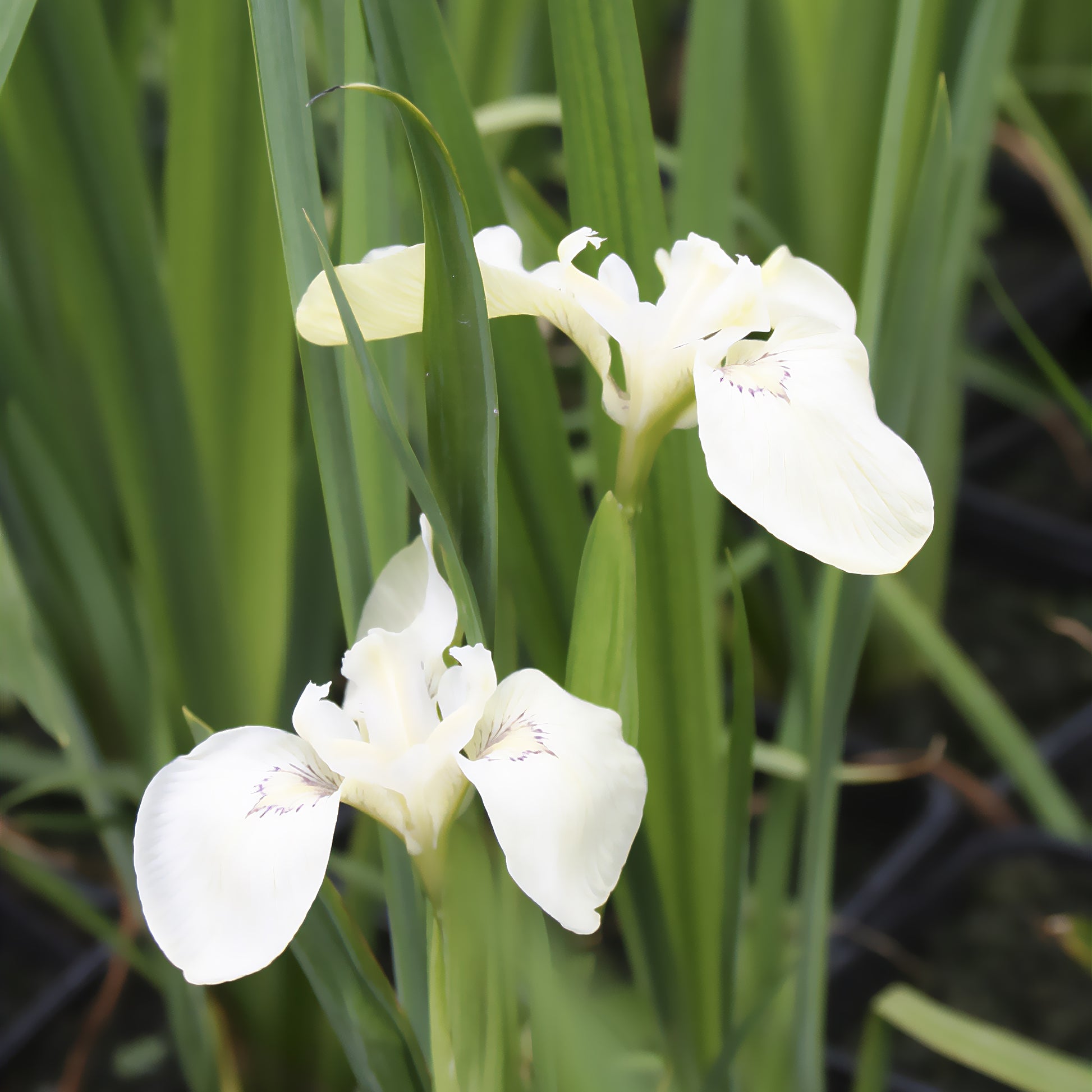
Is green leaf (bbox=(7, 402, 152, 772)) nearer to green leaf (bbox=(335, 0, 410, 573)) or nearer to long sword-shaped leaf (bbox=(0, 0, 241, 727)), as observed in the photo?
long sword-shaped leaf (bbox=(0, 0, 241, 727))

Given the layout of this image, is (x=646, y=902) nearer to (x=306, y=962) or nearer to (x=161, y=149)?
(x=306, y=962)

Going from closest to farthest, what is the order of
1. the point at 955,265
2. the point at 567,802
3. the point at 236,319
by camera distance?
1. the point at 567,802
2. the point at 236,319
3. the point at 955,265

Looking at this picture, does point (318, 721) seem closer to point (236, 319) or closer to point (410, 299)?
point (410, 299)

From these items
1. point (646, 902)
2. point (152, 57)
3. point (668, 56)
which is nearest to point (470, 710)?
point (646, 902)

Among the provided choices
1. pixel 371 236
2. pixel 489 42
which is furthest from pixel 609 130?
pixel 489 42

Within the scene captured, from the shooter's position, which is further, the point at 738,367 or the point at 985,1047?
the point at 985,1047

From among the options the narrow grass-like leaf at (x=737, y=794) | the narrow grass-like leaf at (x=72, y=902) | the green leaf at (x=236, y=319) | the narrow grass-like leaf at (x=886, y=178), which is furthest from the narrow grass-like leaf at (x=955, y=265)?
the narrow grass-like leaf at (x=72, y=902)
